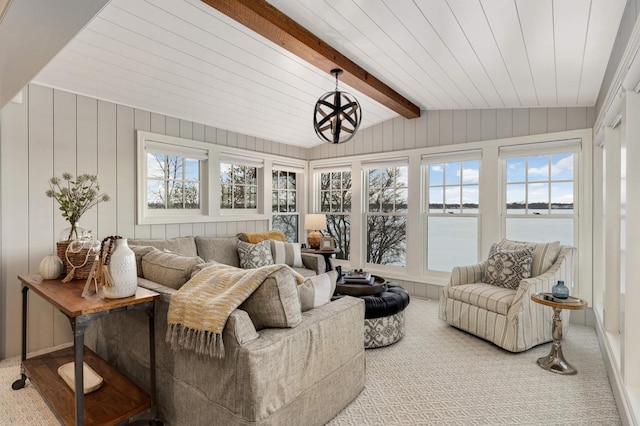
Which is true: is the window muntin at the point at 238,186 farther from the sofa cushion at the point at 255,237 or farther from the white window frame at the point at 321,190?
the white window frame at the point at 321,190

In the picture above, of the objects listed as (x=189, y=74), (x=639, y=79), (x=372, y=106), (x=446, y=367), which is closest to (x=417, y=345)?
(x=446, y=367)

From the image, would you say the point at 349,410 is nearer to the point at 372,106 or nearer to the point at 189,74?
the point at 189,74

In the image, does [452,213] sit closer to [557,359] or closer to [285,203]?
[557,359]

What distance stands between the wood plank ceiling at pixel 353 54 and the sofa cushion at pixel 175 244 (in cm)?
143

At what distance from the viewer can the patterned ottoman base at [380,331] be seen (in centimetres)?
308

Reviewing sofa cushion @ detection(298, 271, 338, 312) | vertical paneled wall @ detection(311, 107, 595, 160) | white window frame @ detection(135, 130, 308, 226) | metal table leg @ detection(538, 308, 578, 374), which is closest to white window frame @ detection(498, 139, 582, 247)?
vertical paneled wall @ detection(311, 107, 595, 160)

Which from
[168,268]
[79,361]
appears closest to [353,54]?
[168,268]

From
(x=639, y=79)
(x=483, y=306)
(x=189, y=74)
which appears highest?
(x=189, y=74)

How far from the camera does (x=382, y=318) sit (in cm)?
310

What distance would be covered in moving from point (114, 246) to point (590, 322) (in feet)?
14.7

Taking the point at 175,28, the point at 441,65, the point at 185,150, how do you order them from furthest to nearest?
the point at 185,150
the point at 441,65
the point at 175,28

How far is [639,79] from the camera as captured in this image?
1.88 m

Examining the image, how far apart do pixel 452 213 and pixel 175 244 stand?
3.49 meters

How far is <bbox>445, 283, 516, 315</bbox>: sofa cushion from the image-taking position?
3098mm
